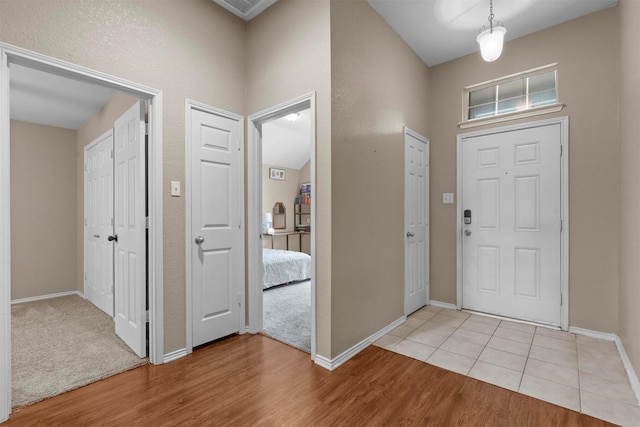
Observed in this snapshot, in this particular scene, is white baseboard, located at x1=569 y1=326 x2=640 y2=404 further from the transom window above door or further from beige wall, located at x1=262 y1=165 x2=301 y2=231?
beige wall, located at x1=262 y1=165 x2=301 y2=231

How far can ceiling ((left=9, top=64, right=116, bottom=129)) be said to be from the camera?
3.13m

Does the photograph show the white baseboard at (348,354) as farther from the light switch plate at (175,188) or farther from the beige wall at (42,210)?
the beige wall at (42,210)

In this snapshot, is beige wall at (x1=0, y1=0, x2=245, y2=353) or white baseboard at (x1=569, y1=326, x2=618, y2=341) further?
white baseboard at (x1=569, y1=326, x2=618, y2=341)

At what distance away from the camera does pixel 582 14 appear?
2.80m

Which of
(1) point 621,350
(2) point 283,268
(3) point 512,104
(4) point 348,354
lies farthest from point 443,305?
(3) point 512,104

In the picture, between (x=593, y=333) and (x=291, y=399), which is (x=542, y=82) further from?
(x=291, y=399)

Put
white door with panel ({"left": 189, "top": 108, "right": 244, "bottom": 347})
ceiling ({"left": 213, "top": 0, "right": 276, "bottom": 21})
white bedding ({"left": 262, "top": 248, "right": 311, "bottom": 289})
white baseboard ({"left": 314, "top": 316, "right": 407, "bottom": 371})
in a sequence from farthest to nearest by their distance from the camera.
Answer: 1. white bedding ({"left": 262, "top": 248, "right": 311, "bottom": 289})
2. ceiling ({"left": 213, "top": 0, "right": 276, "bottom": 21})
3. white door with panel ({"left": 189, "top": 108, "right": 244, "bottom": 347})
4. white baseboard ({"left": 314, "top": 316, "right": 407, "bottom": 371})

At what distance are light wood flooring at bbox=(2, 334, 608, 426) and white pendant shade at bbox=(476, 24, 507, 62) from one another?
249 centimetres

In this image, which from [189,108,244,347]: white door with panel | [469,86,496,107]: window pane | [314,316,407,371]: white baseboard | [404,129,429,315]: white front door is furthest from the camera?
[469,86,496,107]: window pane

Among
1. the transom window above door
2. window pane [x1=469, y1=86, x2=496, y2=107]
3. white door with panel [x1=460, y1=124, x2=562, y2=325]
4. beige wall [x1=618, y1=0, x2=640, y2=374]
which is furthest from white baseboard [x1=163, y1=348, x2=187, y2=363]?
window pane [x1=469, y1=86, x2=496, y2=107]

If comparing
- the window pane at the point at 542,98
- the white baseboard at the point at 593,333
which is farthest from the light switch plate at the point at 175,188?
the white baseboard at the point at 593,333

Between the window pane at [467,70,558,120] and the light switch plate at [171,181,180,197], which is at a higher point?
the window pane at [467,70,558,120]


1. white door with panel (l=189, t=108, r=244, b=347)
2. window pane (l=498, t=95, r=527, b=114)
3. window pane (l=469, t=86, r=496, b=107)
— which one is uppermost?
window pane (l=469, t=86, r=496, b=107)

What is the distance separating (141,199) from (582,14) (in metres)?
4.22
